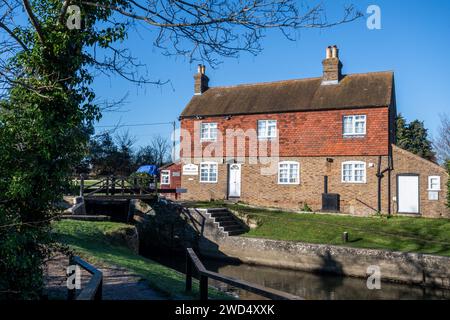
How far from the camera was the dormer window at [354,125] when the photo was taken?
82.3 feet

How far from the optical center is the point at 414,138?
137 ft

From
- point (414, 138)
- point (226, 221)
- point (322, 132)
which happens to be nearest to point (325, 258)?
point (226, 221)

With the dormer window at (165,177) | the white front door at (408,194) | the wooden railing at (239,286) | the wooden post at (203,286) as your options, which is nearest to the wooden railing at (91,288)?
the wooden railing at (239,286)

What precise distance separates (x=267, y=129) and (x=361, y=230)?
10.5m

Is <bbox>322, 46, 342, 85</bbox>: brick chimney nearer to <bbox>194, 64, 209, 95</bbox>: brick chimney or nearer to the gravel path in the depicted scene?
<bbox>194, 64, 209, 95</bbox>: brick chimney

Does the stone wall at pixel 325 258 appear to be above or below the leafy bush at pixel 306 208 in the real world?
below

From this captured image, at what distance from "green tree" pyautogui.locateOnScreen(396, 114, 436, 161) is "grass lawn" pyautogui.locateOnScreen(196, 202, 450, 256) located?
2134 centimetres

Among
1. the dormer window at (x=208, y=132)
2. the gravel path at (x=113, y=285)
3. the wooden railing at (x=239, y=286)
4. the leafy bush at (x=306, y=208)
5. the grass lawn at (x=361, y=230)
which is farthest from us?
the dormer window at (x=208, y=132)

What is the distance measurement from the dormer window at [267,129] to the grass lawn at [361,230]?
5.80 metres

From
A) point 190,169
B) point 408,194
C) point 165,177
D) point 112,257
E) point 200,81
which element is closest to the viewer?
point 112,257

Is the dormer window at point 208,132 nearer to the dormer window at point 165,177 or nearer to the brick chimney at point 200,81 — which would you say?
the brick chimney at point 200,81

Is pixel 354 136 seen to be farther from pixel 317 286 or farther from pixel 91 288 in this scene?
pixel 91 288
